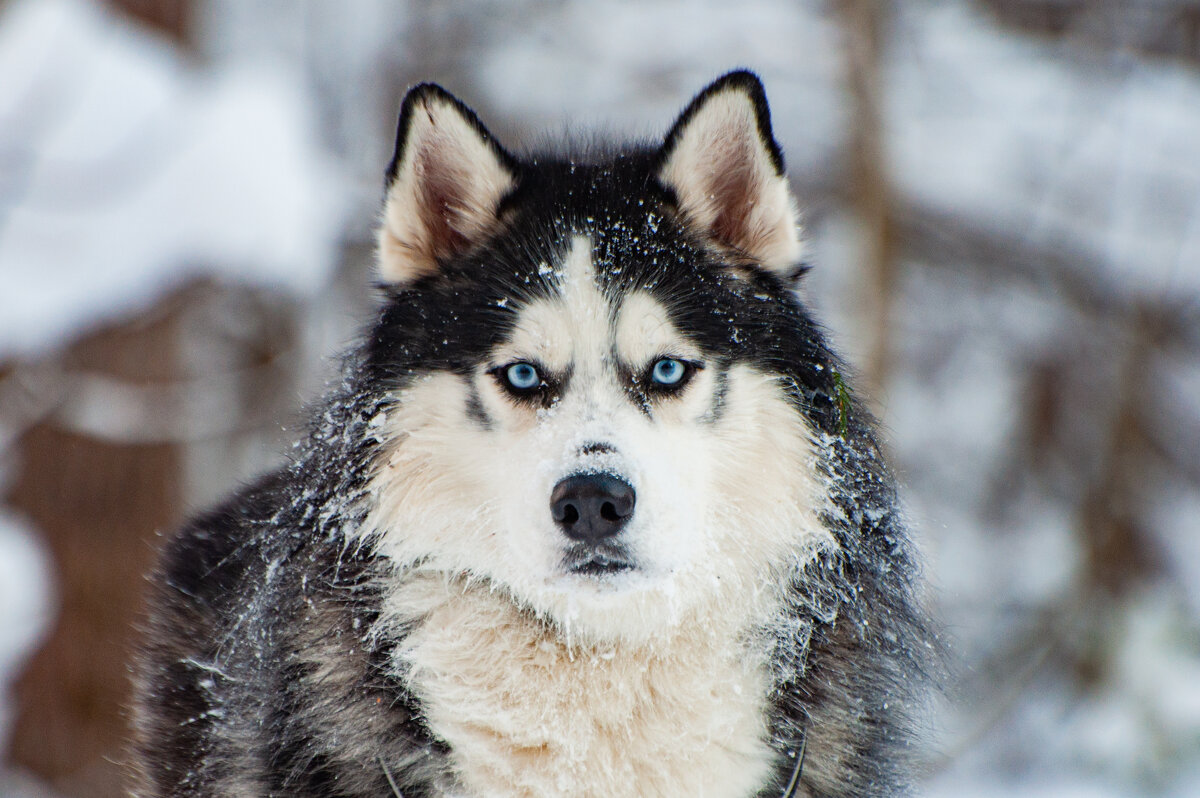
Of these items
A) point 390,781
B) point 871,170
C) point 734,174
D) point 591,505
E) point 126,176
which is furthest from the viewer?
point 871,170

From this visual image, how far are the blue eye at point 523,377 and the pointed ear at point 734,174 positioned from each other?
1.77ft

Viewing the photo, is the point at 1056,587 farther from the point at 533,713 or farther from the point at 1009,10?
the point at 533,713

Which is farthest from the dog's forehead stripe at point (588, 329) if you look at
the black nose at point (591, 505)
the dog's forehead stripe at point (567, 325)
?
the black nose at point (591, 505)

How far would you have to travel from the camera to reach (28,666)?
5379 millimetres

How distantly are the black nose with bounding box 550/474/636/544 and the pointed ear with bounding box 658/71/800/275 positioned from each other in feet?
2.49

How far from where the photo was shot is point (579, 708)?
2125 millimetres

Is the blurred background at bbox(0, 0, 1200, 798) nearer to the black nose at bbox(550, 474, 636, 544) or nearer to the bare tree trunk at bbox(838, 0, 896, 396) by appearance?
the bare tree trunk at bbox(838, 0, 896, 396)

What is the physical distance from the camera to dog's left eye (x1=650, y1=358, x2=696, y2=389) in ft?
7.27

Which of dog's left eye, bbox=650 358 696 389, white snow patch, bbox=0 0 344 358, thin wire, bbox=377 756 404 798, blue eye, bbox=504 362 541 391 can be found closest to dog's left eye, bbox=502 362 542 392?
blue eye, bbox=504 362 541 391

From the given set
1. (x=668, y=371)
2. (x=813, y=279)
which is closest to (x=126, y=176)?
(x=813, y=279)

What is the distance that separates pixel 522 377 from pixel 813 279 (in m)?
2.78

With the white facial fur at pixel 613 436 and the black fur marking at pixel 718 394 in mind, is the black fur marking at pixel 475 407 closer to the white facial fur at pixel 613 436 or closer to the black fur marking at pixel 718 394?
the white facial fur at pixel 613 436

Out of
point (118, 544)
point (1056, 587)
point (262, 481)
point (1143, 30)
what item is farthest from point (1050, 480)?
point (262, 481)

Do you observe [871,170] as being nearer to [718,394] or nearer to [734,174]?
[734,174]
